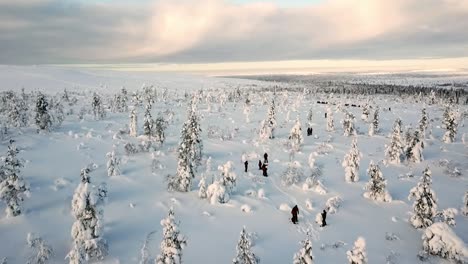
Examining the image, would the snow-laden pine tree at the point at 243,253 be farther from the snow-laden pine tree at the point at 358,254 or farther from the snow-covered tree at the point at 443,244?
the snow-covered tree at the point at 443,244

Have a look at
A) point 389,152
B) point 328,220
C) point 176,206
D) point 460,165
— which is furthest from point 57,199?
point 460,165

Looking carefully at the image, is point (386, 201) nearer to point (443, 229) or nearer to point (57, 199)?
point (443, 229)

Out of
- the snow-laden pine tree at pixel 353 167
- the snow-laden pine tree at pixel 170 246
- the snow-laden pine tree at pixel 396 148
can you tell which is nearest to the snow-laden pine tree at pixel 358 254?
the snow-laden pine tree at pixel 170 246

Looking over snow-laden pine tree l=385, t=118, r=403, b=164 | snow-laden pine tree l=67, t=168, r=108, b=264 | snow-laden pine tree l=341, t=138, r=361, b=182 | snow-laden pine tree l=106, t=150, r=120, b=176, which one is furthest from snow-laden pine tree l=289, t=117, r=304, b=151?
snow-laden pine tree l=67, t=168, r=108, b=264

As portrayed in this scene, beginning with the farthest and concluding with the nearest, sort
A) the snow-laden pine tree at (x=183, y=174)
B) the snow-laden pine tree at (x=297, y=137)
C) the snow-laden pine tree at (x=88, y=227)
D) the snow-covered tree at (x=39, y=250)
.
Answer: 1. the snow-laden pine tree at (x=297, y=137)
2. the snow-laden pine tree at (x=183, y=174)
3. the snow-laden pine tree at (x=88, y=227)
4. the snow-covered tree at (x=39, y=250)

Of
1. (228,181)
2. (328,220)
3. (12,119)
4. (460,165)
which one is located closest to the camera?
(328,220)

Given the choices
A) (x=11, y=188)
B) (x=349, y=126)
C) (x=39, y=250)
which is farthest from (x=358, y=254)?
(x=349, y=126)
